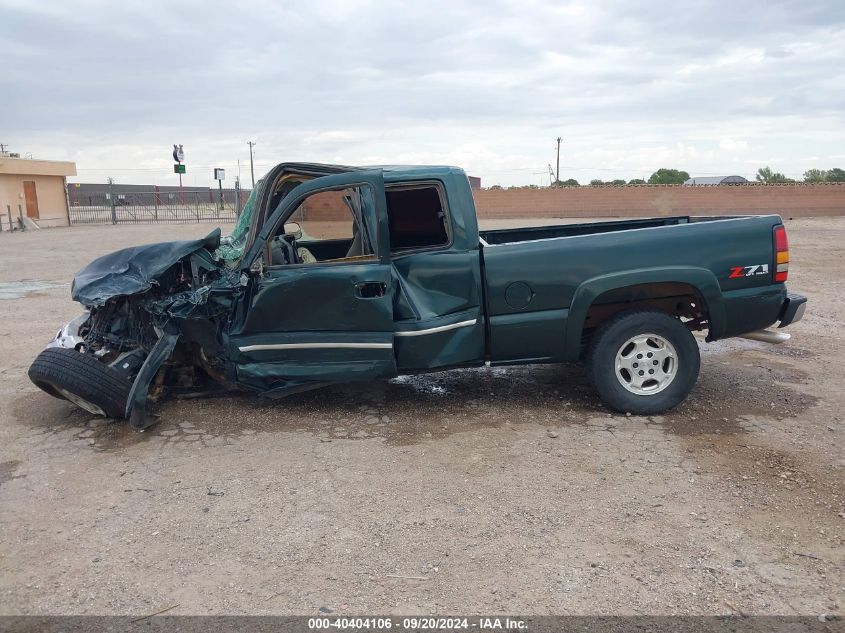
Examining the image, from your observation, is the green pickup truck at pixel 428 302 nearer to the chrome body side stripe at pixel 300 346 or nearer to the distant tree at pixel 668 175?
the chrome body side stripe at pixel 300 346

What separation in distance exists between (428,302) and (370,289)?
0.44m

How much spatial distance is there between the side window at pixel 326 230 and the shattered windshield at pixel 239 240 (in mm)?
388

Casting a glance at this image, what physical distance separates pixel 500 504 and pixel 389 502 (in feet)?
2.07

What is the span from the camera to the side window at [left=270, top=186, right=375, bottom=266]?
4.97 meters

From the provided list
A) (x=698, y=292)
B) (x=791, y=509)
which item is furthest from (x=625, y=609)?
(x=698, y=292)

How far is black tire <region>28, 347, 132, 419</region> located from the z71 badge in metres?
4.52

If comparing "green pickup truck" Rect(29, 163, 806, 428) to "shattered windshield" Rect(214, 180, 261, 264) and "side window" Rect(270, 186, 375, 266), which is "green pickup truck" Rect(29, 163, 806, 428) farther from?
"shattered windshield" Rect(214, 180, 261, 264)

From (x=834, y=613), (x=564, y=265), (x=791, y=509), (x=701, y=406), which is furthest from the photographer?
(x=701, y=406)

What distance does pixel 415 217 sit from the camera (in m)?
5.39

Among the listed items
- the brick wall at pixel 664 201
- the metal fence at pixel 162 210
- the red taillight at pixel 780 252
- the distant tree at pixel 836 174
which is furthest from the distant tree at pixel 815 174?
the red taillight at pixel 780 252

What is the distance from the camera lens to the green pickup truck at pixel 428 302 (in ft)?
15.8

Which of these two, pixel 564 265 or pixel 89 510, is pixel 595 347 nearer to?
pixel 564 265

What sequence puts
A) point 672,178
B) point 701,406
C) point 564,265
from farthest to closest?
point 672,178 → point 701,406 → point 564,265

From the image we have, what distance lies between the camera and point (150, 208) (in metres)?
39.6
